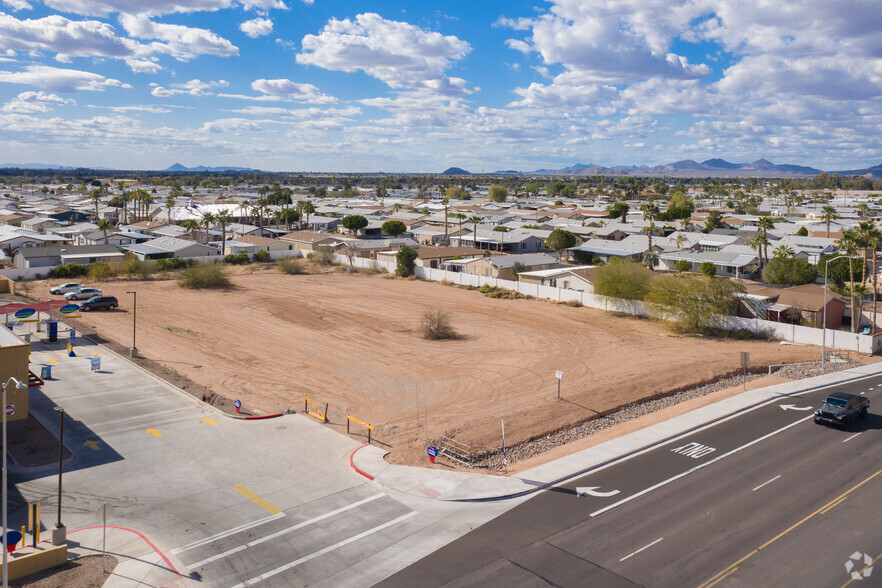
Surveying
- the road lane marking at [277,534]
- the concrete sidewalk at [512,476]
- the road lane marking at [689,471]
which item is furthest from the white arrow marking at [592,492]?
the road lane marking at [277,534]

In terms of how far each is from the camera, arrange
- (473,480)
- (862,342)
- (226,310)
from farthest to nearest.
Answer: (226,310), (862,342), (473,480)

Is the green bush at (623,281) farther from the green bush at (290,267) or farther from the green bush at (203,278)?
the green bush at (203,278)

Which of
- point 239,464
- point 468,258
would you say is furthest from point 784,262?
point 239,464

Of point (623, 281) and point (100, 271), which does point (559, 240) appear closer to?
point (623, 281)

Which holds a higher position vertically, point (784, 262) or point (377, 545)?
point (784, 262)

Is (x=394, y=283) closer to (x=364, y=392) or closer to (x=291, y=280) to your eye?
(x=291, y=280)

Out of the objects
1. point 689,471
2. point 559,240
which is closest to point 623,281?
point 689,471

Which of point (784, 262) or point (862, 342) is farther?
point (784, 262)
